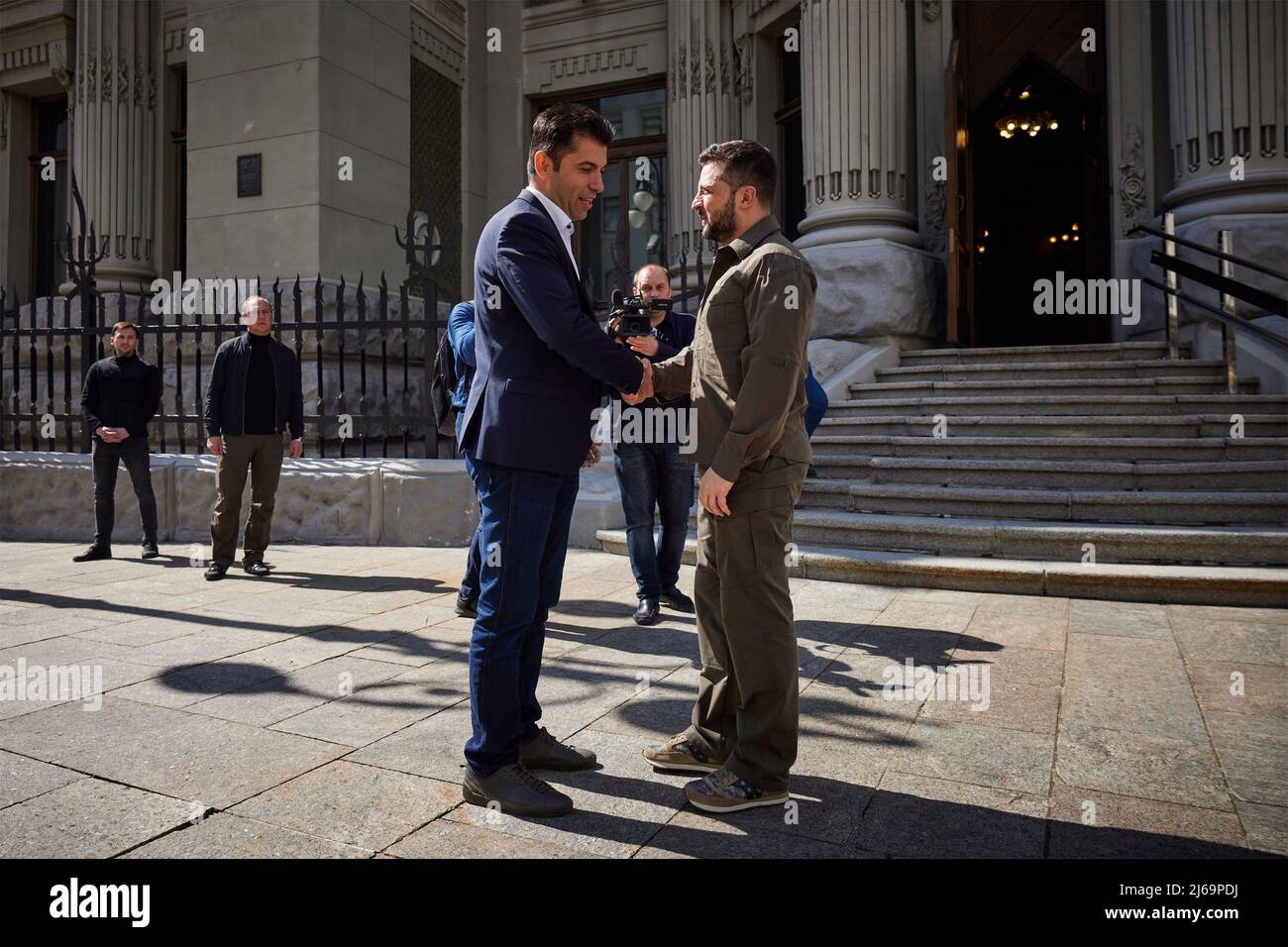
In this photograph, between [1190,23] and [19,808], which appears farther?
[1190,23]

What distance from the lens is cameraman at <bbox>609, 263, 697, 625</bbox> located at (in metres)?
5.19

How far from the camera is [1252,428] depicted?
7.08 m

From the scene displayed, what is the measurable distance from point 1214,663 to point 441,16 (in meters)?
14.0

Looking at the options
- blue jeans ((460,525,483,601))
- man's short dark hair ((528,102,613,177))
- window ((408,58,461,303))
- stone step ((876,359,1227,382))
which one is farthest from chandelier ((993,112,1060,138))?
man's short dark hair ((528,102,613,177))

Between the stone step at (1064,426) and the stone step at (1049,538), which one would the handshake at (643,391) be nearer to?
the stone step at (1049,538)

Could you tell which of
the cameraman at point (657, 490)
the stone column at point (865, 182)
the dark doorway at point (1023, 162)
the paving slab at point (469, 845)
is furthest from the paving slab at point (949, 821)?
the dark doorway at point (1023, 162)

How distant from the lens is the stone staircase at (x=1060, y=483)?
5.78m

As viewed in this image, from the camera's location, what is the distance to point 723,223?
2928mm

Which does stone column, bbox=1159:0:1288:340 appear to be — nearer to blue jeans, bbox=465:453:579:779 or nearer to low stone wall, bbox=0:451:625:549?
low stone wall, bbox=0:451:625:549

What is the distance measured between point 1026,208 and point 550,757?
19327mm

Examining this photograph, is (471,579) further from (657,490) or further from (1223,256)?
(1223,256)
